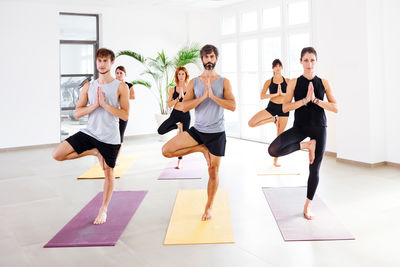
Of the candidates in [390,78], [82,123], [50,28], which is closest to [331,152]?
[390,78]

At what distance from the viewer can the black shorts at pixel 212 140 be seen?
3242 mm

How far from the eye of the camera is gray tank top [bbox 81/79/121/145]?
10.5ft

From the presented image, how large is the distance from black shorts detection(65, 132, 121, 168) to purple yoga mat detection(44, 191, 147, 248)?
563 millimetres

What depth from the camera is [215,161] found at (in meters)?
3.31

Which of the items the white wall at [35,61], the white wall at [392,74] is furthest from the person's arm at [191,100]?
the white wall at [35,61]

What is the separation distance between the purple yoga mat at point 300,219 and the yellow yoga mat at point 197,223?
493 mm

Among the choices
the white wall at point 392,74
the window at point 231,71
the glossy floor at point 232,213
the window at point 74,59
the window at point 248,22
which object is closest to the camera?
→ the glossy floor at point 232,213

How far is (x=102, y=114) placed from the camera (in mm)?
3215

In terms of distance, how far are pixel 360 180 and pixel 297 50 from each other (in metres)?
3.22

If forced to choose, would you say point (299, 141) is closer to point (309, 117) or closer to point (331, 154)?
point (309, 117)

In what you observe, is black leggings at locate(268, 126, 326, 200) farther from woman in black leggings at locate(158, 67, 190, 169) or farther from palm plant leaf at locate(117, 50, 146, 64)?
palm plant leaf at locate(117, 50, 146, 64)

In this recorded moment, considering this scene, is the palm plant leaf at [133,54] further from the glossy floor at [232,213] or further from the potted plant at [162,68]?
the glossy floor at [232,213]

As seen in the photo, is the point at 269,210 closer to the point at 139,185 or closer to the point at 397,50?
the point at 139,185

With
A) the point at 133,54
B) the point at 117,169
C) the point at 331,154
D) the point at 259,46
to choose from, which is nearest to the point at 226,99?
the point at 117,169
